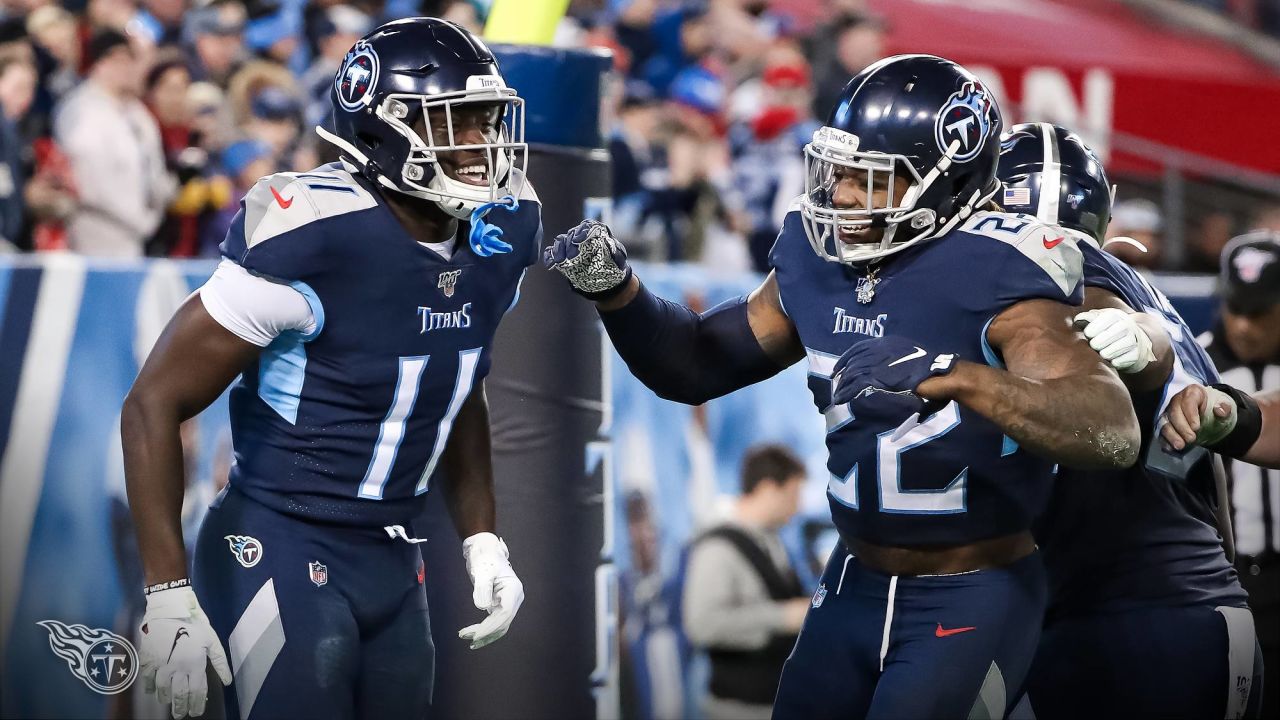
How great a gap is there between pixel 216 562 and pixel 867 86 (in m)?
1.55

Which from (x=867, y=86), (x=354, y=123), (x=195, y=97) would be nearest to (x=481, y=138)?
(x=354, y=123)

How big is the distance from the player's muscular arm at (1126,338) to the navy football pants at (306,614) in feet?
4.57

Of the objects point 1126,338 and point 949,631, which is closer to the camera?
point 1126,338

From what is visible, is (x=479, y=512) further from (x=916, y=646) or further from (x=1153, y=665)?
(x=1153, y=665)

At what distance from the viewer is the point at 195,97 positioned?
22.3 feet

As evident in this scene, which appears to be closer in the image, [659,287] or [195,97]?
[659,287]

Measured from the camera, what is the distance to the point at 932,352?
9.02 feet

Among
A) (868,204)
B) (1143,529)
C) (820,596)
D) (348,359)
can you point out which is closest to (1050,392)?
(868,204)

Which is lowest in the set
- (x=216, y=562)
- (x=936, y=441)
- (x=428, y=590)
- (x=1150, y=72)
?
(x=428, y=590)

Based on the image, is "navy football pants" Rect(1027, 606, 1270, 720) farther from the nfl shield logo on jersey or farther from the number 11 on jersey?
→ the number 11 on jersey

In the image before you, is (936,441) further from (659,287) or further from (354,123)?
(659,287)

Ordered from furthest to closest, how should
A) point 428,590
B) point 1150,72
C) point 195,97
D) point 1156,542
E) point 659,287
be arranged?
point 1150,72 → point 195,97 → point 659,287 → point 428,590 → point 1156,542

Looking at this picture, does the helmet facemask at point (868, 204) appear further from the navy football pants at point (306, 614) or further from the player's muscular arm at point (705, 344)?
the navy football pants at point (306, 614)
